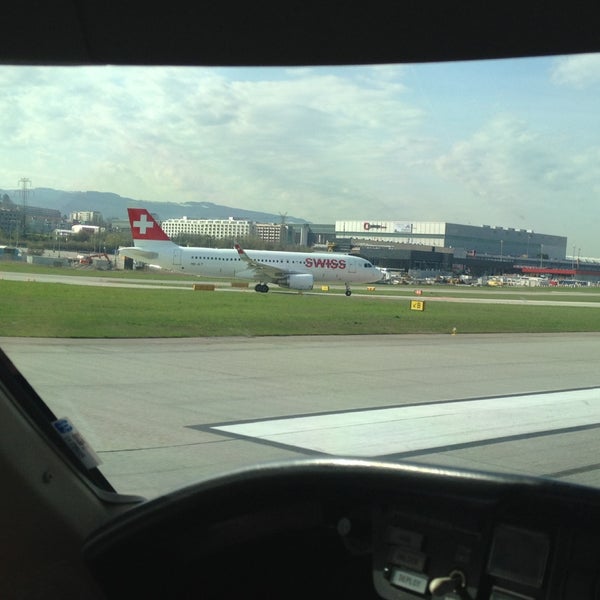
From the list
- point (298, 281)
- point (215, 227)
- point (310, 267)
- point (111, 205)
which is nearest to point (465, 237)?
point (215, 227)

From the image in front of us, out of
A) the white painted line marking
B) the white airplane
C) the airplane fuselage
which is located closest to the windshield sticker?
the white painted line marking

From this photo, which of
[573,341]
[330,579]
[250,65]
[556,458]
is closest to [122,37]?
[250,65]

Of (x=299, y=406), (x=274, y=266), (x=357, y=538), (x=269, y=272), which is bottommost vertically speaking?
(x=299, y=406)

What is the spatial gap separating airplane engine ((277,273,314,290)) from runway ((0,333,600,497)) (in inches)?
739

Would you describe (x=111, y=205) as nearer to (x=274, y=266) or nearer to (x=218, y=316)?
(x=218, y=316)

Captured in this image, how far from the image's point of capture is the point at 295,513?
2133mm

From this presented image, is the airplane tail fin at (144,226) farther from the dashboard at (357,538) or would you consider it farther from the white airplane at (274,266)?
the dashboard at (357,538)

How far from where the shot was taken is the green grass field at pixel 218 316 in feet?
21.8

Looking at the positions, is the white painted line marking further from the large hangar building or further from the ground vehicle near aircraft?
the ground vehicle near aircraft

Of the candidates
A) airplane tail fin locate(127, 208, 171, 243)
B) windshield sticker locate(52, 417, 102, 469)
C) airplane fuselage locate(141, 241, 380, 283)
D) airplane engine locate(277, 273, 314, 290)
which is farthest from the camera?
airplane engine locate(277, 273, 314, 290)

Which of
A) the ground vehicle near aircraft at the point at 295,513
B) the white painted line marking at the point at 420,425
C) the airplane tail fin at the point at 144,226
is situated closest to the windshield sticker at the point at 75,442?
the ground vehicle near aircraft at the point at 295,513

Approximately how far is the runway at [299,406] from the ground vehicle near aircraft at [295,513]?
0.64 meters

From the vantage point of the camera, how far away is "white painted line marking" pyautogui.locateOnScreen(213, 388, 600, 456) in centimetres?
A: 519

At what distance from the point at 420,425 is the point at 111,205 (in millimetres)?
3076
